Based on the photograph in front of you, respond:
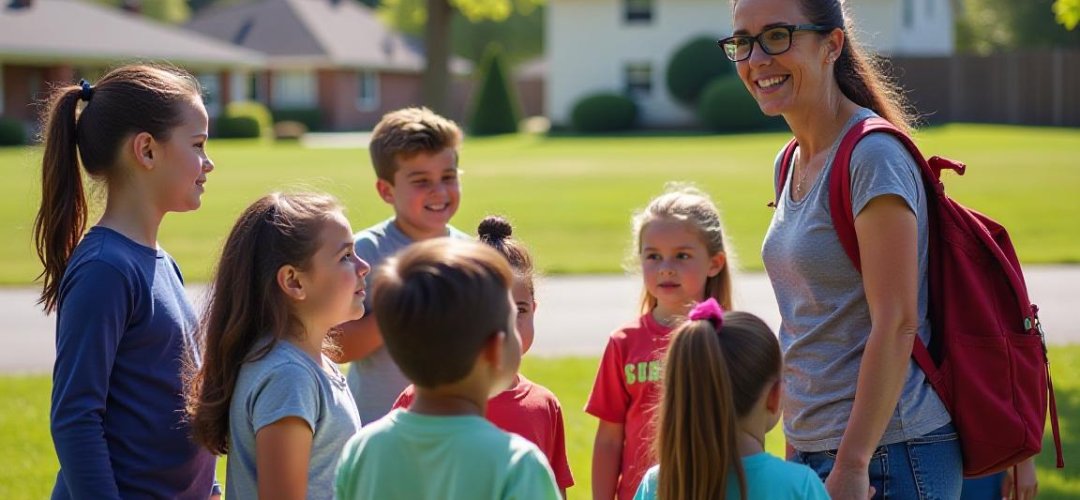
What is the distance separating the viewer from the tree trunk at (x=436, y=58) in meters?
47.8

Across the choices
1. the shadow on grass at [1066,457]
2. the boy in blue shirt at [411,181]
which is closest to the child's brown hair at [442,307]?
the boy in blue shirt at [411,181]

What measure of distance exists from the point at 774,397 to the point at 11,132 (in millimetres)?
47185

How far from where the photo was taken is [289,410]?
3.01m

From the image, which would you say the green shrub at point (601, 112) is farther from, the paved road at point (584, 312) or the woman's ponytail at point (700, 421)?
the woman's ponytail at point (700, 421)

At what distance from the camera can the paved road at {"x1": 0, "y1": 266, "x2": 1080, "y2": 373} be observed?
33.0 ft

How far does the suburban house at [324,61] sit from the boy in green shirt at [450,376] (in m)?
62.5

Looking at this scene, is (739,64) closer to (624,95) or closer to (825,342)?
(825,342)

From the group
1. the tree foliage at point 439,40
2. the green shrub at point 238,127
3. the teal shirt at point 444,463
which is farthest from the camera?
the green shrub at point 238,127

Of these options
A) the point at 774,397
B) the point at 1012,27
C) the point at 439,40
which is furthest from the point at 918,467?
the point at 1012,27

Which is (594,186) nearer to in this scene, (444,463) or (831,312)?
(831,312)

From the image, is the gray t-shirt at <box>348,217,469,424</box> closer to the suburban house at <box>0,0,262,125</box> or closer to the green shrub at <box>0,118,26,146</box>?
the green shrub at <box>0,118,26,146</box>

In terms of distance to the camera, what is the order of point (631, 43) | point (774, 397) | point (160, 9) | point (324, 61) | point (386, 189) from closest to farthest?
point (774, 397)
point (386, 189)
point (631, 43)
point (324, 61)
point (160, 9)

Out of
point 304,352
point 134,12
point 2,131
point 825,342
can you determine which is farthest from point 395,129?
point 134,12

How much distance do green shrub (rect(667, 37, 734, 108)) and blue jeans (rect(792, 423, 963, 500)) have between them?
48046 millimetres
